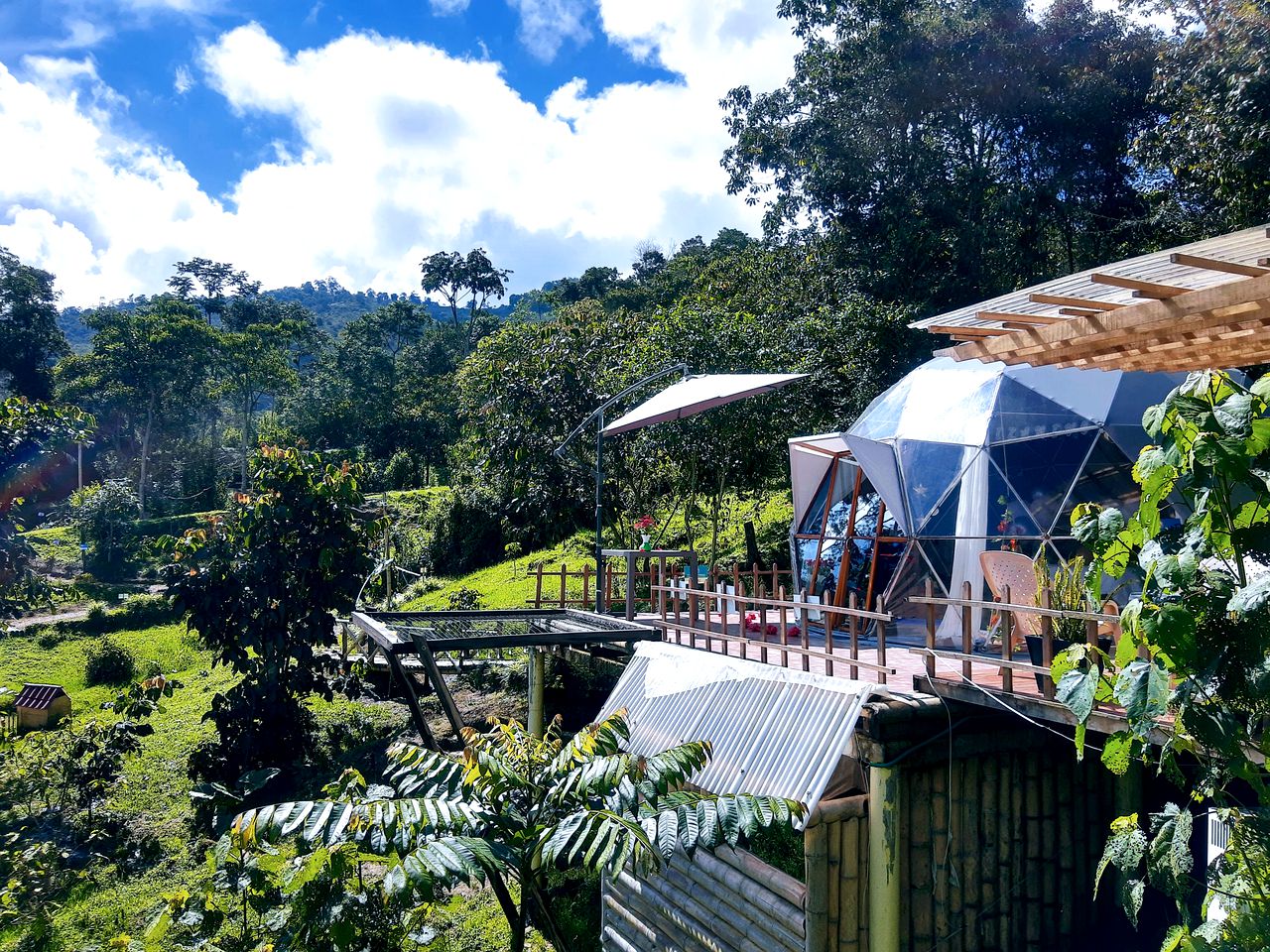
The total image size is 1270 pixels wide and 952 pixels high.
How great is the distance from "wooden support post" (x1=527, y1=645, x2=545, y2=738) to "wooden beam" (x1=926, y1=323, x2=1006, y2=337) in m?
7.48

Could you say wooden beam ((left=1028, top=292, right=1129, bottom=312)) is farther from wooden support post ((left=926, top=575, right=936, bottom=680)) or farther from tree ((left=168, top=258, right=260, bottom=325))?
tree ((left=168, top=258, right=260, bottom=325))

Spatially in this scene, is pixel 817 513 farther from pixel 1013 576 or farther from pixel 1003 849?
pixel 1003 849

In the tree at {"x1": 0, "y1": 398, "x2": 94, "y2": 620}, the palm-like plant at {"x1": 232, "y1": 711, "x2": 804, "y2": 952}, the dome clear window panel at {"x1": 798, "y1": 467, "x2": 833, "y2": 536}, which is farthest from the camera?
the dome clear window panel at {"x1": 798, "y1": 467, "x2": 833, "y2": 536}

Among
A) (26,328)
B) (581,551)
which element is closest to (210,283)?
(26,328)

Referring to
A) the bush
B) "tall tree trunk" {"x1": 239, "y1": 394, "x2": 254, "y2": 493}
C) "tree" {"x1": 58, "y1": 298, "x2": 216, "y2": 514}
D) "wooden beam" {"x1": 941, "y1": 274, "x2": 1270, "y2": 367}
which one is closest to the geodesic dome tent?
"wooden beam" {"x1": 941, "y1": 274, "x2": 1270, "y2": 367}

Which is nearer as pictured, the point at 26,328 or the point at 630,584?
the point at 630,584

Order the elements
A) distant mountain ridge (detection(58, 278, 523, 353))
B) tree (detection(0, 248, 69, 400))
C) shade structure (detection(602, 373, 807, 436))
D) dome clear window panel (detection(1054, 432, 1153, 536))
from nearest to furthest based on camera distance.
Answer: dome clear window panel (detection(1054, 432, 1153, 536)), shade structure (detection(602, 373, 807, 436)), tree (detection(0, 248, 69, 400)), distant mountain ridge (detection(58, 278, 523, 353))

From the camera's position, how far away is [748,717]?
272 inches

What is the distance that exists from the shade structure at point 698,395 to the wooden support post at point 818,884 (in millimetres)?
4501

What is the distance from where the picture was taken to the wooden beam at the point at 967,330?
4664mm

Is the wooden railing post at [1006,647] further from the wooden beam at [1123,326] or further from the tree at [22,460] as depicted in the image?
the tree at [22,460]

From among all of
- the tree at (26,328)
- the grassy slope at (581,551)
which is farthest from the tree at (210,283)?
the grassy slope at (581,551)

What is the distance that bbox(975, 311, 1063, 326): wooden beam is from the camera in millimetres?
4309

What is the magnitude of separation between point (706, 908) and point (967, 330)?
4.79 meters
